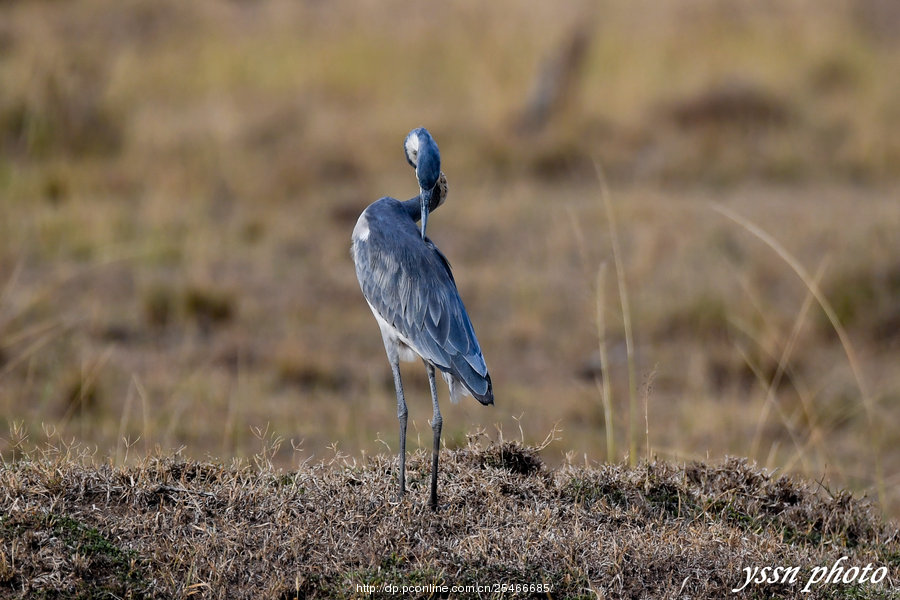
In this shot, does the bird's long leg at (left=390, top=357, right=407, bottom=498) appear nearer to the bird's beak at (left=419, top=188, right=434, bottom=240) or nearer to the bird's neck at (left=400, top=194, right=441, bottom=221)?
the bird's beak at (left=419, top=188, right=434, bottom=240)

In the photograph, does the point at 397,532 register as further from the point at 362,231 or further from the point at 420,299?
the point at 362,231

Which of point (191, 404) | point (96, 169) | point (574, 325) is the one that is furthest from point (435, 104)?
point (191, 404)

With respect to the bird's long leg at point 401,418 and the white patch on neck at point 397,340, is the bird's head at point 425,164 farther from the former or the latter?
the bird's long leg at point 401,418

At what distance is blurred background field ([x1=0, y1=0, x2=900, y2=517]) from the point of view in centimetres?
736

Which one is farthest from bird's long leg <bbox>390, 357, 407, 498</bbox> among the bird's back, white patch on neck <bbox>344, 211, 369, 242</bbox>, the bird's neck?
the bird's neck

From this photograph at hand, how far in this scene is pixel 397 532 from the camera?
3721mm

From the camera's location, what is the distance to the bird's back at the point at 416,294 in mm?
3971

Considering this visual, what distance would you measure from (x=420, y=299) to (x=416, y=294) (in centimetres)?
3

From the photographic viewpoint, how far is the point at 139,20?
49.9 ft

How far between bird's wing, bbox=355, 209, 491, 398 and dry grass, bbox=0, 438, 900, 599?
49 cm

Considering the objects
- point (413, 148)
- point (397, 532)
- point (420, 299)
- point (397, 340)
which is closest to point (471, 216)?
point (413, 148)

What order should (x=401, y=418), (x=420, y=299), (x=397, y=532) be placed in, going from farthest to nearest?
1. (x=401, y=418)
2. (x=420, y=299)
3. (x=397, y=532)

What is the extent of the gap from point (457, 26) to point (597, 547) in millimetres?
12320

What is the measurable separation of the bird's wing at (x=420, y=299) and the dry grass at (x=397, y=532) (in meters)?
0.49
